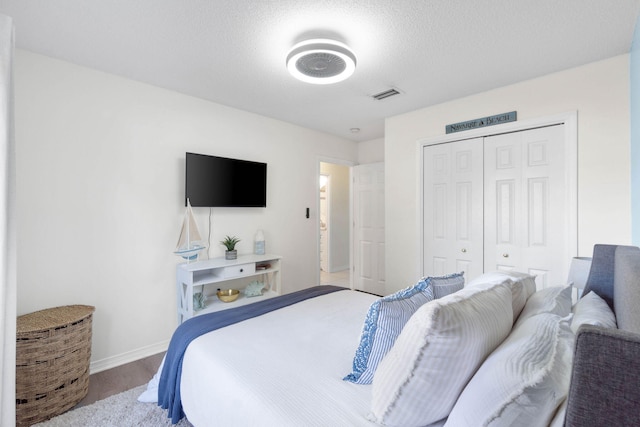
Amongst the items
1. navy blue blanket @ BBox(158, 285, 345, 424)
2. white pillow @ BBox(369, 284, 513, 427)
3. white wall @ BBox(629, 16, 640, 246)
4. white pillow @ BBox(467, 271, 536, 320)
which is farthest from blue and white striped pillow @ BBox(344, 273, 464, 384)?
white wall @ BBox(629, 16, 640, 246)

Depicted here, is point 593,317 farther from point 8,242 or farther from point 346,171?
point 346,171

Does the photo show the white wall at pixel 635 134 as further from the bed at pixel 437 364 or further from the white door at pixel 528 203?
the bed at pixel 437 364

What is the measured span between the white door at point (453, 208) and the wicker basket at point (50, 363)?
3.14 m

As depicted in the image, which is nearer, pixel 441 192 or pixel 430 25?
pixel 430 25

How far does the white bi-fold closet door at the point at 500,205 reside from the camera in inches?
97.9

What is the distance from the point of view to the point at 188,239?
2674mm

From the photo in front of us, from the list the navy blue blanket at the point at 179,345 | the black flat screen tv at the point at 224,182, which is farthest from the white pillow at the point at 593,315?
the black flat screen tv at the point at 224,182

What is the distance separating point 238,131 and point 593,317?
3257mm

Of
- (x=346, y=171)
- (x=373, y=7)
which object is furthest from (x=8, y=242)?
(x=346, y=171)

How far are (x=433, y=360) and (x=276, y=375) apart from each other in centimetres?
69

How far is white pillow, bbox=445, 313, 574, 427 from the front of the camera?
66 centimetres

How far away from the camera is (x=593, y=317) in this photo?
3.26ft

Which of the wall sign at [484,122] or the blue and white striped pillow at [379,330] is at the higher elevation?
the wall sign at [484,122]

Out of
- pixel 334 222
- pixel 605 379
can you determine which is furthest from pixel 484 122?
pixel 334 222
